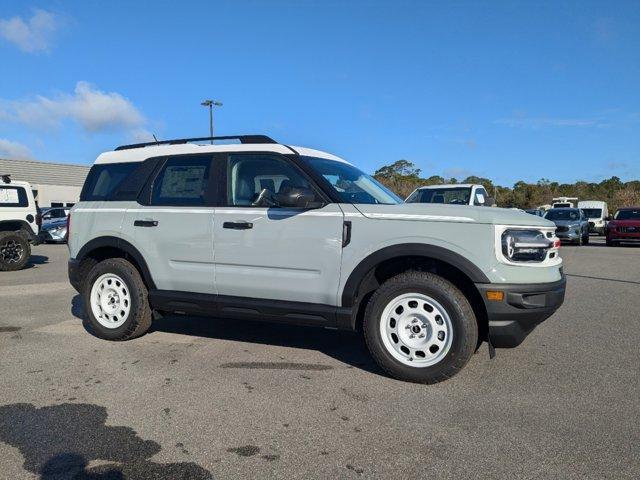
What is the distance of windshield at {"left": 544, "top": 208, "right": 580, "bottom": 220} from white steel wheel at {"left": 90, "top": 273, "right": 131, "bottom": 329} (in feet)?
70.8

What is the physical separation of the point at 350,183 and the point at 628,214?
21.5m

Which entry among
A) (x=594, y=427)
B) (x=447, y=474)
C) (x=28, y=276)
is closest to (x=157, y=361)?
(x=447, y=474)

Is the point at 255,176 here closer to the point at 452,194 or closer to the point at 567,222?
the point at 452,194

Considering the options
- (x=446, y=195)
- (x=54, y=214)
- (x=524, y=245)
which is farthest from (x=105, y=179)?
(x=54, y=214)

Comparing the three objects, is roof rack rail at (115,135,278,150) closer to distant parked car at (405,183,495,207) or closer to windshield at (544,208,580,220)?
distant parked car at (405,183,495,207)

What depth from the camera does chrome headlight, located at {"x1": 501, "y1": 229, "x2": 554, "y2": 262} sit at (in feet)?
13.1

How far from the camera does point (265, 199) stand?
4.77 m

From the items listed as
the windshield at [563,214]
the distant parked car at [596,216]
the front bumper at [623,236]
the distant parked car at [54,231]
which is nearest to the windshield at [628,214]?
the front bumper at [623,236]

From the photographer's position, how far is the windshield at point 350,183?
15.3 feet

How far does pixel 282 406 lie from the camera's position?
12.3 ft

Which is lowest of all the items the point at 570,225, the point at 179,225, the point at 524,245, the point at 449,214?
the point at 570,225

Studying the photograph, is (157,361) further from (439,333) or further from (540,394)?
(540,394)

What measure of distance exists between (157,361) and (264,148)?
219 centimetres

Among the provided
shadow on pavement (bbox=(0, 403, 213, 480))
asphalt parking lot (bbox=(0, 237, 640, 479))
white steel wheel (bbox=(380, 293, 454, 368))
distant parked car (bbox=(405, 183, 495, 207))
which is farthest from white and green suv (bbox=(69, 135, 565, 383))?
distant parked car (bbox=(405, 183, 495, 207))
